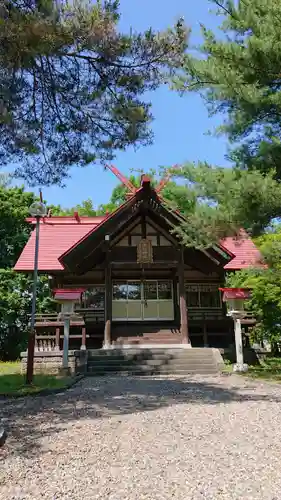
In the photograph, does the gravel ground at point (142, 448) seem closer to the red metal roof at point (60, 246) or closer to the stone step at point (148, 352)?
the stone step at point (148, 352)

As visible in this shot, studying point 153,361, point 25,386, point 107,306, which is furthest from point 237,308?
point 25,386

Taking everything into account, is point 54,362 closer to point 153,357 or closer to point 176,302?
point 153,357

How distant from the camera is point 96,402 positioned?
6496 mm

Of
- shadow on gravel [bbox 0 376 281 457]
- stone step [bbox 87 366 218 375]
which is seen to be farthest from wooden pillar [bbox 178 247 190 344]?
shadow on gravel [bbox 0 376 281 457]

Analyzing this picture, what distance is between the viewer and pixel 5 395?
7.09m

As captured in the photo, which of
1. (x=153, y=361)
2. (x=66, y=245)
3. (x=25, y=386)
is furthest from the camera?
(x=66, y=245)

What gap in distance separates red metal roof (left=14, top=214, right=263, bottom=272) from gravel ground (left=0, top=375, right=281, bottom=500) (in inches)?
291

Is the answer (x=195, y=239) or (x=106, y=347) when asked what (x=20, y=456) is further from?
(x=106, y=347)

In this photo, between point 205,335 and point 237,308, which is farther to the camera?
point 205,335

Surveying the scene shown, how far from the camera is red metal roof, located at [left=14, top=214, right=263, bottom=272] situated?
14.4 metres

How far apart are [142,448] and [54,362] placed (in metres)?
9.13

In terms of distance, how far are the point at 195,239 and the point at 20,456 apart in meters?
6.22

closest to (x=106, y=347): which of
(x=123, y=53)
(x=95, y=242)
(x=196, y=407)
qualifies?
(x=95, y=242)

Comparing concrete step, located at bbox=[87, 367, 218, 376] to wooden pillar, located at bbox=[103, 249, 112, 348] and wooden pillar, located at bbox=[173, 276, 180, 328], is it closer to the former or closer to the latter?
wooden pillar, located at bbox=[103, 249, 112, 348]
